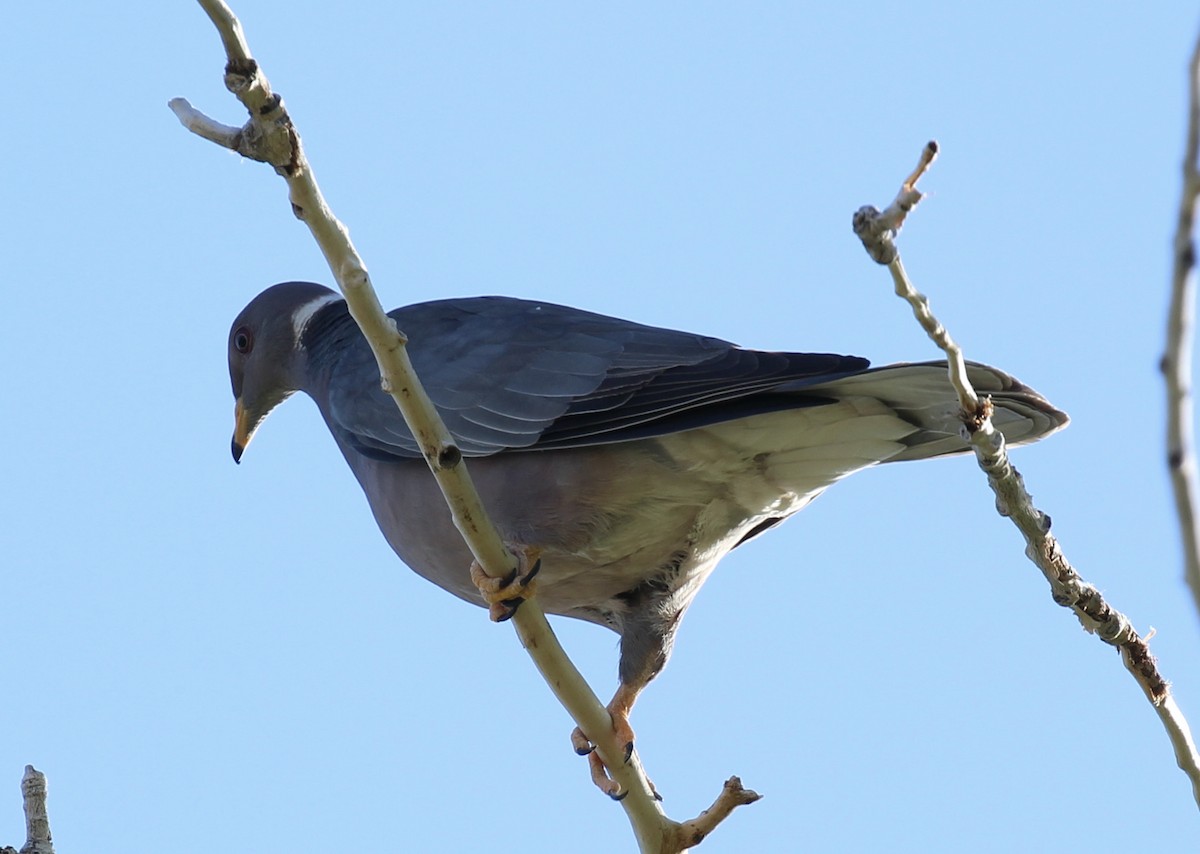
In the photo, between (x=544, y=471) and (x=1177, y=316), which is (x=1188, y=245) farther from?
(x=544, y=471)

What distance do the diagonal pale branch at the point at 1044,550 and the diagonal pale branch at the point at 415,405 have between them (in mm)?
1153

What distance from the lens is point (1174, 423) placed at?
1701 mm

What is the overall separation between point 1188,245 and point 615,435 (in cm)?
330

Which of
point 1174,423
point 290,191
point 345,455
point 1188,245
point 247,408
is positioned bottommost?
point 1174,423

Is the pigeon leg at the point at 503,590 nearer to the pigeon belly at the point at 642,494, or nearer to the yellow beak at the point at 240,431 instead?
the pigeon belly at the point at 642,494

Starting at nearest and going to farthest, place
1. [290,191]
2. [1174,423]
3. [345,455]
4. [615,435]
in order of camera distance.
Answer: [1174,423], [290,191], [615,435], [345,455]

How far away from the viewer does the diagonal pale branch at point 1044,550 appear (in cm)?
286

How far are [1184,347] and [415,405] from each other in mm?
2206

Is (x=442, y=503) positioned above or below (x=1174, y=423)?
above

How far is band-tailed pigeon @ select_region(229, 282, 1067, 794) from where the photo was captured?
4.59 metres

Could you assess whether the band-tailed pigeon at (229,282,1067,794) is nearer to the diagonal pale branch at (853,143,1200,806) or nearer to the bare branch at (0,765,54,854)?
the diagonal pale branch at (853,143,1200,806)

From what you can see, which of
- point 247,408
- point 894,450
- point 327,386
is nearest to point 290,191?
point 894,450

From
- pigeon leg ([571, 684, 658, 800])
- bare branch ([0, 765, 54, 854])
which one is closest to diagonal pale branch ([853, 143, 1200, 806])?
pigeon leg ([571, 684, 658, 800])

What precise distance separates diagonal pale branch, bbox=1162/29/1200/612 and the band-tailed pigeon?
2456mm
